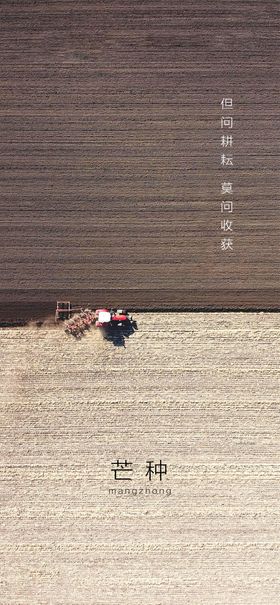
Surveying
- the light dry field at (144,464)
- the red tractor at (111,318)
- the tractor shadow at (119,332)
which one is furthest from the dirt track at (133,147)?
the light dry field at (144,464)

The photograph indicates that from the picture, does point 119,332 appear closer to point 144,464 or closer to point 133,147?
point 144,464

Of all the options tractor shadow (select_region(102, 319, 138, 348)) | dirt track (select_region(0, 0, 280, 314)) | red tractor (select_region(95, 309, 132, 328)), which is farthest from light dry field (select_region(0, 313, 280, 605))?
dirt track (select_region(0, 0, 280, 314))

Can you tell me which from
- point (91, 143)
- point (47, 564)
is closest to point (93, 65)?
point (91, 143)

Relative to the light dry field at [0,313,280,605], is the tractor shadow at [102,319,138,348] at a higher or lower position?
higher

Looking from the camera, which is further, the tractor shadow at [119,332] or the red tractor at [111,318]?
the tractor shadow at [119,332]

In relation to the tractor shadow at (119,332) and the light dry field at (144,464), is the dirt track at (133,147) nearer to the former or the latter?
the tractor shadow at (119,332)

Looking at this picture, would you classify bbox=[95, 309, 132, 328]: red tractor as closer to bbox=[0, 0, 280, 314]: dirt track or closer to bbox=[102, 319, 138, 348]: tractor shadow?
bbox=[102, 319, 138, 348]: tractor shadow

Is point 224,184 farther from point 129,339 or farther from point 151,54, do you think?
point 129,339

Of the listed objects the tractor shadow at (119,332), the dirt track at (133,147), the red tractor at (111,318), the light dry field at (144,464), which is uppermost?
the dirt track at (133,147)
